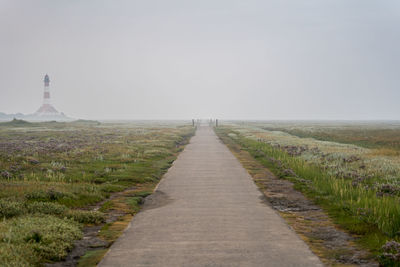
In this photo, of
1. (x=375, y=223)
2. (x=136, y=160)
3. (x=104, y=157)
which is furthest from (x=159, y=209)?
(x=104, y=157)

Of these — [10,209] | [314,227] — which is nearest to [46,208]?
[10,209]

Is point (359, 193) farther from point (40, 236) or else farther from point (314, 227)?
point (40, 236)

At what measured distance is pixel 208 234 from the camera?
9.52 meters

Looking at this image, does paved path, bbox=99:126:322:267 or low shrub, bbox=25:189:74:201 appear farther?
low shrub, bbox=25:189:74:201

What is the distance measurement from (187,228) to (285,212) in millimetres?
4035

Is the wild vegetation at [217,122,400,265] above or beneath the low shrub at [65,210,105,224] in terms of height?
above

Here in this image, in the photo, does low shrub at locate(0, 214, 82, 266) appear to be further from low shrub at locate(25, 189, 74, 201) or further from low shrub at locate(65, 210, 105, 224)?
low shrub at locate(25, 189, 74, 201)

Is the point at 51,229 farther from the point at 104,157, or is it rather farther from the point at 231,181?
the point at 104,157

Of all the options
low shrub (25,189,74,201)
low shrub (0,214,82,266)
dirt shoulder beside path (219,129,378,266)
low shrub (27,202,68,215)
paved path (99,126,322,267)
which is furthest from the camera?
low shrub (25,189,74,201)

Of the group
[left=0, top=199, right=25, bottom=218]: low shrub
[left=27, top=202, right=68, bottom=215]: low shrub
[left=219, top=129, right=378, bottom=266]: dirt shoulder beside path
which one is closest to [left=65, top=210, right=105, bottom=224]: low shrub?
[left=27, top=202, right=68, bottom=215]: low shrub

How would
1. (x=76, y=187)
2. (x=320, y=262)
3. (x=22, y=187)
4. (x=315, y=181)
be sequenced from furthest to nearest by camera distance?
(x=315, y=181) < (x=76, y=187) < (x=22, y=187) < (x=320, y=262)

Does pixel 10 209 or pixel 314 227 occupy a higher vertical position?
pixel 10 209

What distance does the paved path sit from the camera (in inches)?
306

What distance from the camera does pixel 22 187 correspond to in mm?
14406
